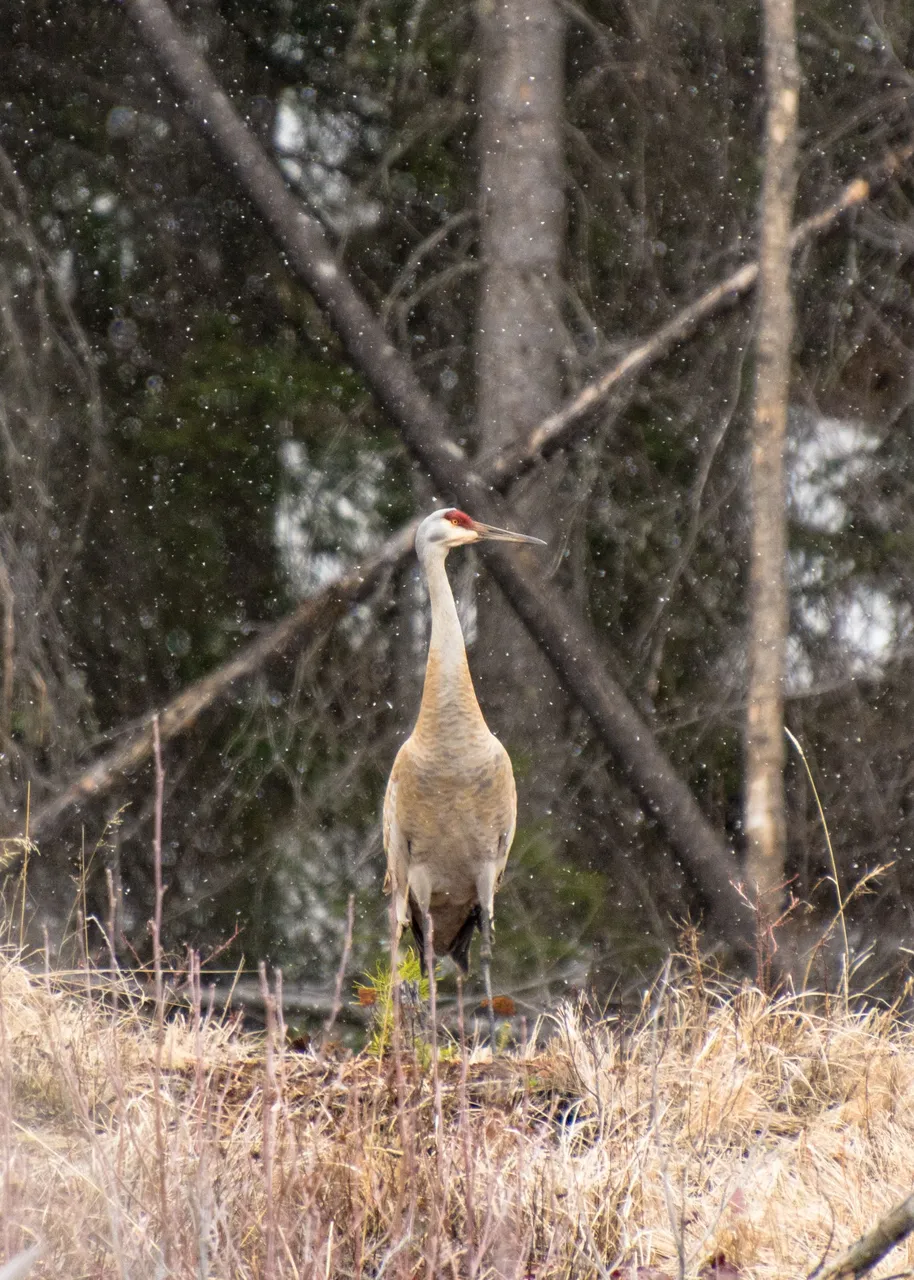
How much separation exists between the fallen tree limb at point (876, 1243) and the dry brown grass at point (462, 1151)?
25 centimetres

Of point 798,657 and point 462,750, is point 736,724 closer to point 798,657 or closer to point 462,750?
point 798,657

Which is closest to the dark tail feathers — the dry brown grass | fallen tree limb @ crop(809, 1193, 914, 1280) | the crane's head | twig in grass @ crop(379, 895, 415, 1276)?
the dry brown grass

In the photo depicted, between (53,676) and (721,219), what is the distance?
12.1 feet

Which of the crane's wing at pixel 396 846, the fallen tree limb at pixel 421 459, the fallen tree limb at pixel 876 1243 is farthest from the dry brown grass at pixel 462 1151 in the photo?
the fallen tree limb at pixel 421 459

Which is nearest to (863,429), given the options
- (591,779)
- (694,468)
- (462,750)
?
(694,468)

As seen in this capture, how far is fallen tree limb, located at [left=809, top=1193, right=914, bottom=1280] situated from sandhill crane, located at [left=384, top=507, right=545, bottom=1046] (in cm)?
243

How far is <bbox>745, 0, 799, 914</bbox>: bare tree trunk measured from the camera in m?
6.00

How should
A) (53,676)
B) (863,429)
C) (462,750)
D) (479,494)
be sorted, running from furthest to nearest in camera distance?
(863,429) < (53,676) < (479,494) < (462,750)

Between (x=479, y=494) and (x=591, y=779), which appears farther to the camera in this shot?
(x=591, y=779)

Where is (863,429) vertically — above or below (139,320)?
below

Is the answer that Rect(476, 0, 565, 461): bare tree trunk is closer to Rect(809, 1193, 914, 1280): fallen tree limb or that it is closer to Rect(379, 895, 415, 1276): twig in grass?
Rect(379, 895, 415, 1276): twig in grass

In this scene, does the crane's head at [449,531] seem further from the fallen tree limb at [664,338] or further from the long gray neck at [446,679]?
the fallen tree limb at [664,338]

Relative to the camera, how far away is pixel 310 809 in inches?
248

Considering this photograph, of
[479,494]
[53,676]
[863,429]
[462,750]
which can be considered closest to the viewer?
[462,750]
